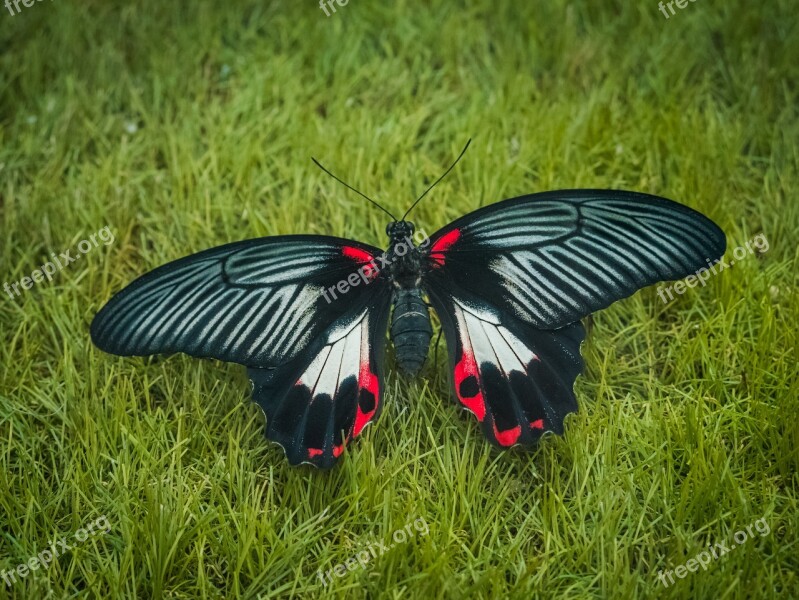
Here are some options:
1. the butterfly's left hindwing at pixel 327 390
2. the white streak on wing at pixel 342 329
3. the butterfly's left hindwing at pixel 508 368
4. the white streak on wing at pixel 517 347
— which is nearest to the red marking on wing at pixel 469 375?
the butterfly's left hindwing at pixel 508 368

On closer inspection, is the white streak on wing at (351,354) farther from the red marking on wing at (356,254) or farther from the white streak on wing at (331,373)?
the red marking on wing at (356,254)

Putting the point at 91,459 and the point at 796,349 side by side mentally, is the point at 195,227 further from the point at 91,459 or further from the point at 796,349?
the point at 796,349

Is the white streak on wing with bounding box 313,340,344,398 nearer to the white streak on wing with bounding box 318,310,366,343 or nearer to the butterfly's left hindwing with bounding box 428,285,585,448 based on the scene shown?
the white streak on wing with bounding box 318,310,366,343

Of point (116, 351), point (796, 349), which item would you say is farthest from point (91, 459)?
point (796, 349)

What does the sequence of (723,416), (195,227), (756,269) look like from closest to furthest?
(723,416), (756,269), (195,227)

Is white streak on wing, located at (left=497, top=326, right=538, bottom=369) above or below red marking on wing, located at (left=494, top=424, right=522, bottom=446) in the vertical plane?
above

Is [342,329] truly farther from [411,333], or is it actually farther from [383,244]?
[383,244]

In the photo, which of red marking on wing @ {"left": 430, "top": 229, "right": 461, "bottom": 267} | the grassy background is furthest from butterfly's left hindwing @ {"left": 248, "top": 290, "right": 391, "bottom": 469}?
red marking on wing @ {"left": 430, "top": 229, "right": 461, "bottom": 267}
